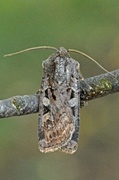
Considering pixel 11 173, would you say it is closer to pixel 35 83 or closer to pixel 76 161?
pixel 76 161

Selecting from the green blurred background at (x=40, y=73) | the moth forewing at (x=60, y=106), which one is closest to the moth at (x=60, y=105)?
the moth forewing at (x=60, y=106)

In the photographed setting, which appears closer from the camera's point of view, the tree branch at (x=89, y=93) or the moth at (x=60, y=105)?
the tree branch at (x=89, y=93)

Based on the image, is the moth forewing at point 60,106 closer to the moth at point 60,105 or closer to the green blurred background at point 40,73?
the moth at point 60,105

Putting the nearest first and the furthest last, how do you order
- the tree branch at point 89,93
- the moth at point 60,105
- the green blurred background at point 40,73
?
the tree branch at point 89,93 < the moth at point 60,105 < the green blurred background at point 40,73

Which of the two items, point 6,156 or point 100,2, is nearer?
point 6,156

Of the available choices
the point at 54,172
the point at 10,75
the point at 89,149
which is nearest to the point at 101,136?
the point at 89,149

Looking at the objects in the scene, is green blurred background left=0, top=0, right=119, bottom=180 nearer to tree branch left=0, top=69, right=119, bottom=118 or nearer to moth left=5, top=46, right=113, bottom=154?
moth left=5, top=46, right=113, bottom=154
